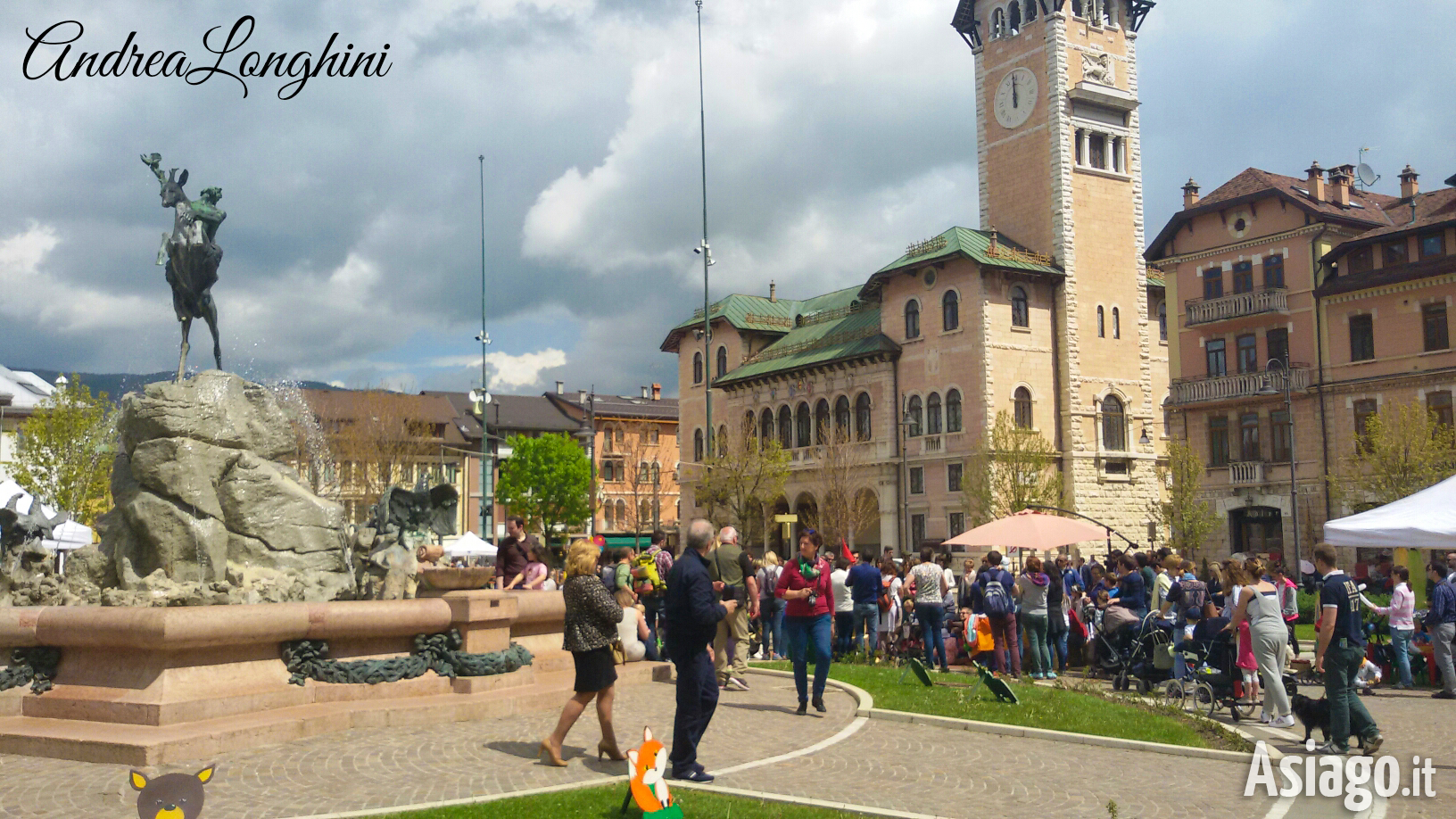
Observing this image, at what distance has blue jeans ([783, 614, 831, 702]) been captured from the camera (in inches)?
466

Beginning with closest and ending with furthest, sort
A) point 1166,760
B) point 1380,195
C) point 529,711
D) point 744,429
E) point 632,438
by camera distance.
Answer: point 1166,760, point 529,711, point 1380,195, point 744,429, point 632,438

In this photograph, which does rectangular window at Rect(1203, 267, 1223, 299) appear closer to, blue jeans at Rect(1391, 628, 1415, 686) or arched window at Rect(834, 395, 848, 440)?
arched window at Rect(834, 395, 848, 440)

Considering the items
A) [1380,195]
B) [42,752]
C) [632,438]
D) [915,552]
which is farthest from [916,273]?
[42,752]

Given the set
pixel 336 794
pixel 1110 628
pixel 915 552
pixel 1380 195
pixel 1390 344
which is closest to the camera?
pixel 336 794

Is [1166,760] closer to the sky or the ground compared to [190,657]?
closer to the ground

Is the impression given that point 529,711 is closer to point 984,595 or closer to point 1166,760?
point 1166,760

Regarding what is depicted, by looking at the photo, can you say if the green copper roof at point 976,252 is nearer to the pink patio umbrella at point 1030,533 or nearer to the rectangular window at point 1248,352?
the rectangular window at point 1248,352

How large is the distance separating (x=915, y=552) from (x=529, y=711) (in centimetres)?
4396

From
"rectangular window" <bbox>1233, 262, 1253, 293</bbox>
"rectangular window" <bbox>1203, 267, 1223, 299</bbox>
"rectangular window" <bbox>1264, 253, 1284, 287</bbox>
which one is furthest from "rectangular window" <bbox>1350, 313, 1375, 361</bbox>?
"rectangular window" <bbox>1203, 267, 1223, 299</bbox>

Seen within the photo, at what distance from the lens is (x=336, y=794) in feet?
26.3

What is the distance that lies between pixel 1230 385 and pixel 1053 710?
37.3m

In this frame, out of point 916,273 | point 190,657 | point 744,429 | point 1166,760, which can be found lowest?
point 1166,760

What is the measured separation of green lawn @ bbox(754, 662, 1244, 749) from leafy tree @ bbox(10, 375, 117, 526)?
3866 centimetres

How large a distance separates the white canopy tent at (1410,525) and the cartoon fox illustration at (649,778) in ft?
39.1
